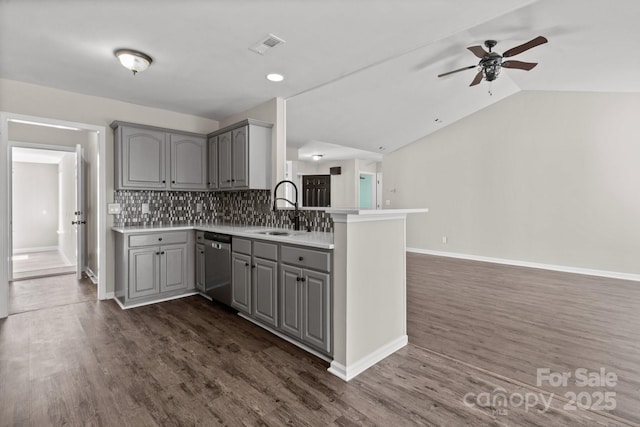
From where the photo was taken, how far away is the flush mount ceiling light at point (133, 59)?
2.60 meters

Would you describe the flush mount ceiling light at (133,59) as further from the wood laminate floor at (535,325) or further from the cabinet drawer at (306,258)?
the wood laminate floor at (535,325)

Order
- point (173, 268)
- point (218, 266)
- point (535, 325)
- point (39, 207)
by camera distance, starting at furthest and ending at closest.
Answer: point (39, 207) < point (173, 268) < point (218, 266) < point (535, 325)

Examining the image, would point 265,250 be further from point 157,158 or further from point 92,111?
point 92,111

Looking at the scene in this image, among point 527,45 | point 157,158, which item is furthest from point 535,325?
point 157,158

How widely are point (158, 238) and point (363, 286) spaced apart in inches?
101

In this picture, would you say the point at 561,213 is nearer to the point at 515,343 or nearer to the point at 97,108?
the point at 515,343

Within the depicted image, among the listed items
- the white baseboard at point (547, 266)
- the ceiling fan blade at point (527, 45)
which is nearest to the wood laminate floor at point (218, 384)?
the ceiling fan blade at point (527, 45)

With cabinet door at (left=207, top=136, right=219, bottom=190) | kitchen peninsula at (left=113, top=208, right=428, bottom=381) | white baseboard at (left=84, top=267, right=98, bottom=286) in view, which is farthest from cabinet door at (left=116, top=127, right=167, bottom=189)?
kitchen peninsula at (left=113, top=208, right=428, bottom=381)

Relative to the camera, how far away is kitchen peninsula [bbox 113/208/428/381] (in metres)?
2.10

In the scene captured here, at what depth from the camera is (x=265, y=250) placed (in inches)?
107

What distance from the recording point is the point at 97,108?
3.76 metres

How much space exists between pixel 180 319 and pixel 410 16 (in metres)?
3.31

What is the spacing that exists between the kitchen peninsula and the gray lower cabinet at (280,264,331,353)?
5 cm

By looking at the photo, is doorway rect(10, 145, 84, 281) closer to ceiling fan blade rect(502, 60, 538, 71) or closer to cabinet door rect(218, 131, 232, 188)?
cabinet door rect(218, 131, 232, 188)
